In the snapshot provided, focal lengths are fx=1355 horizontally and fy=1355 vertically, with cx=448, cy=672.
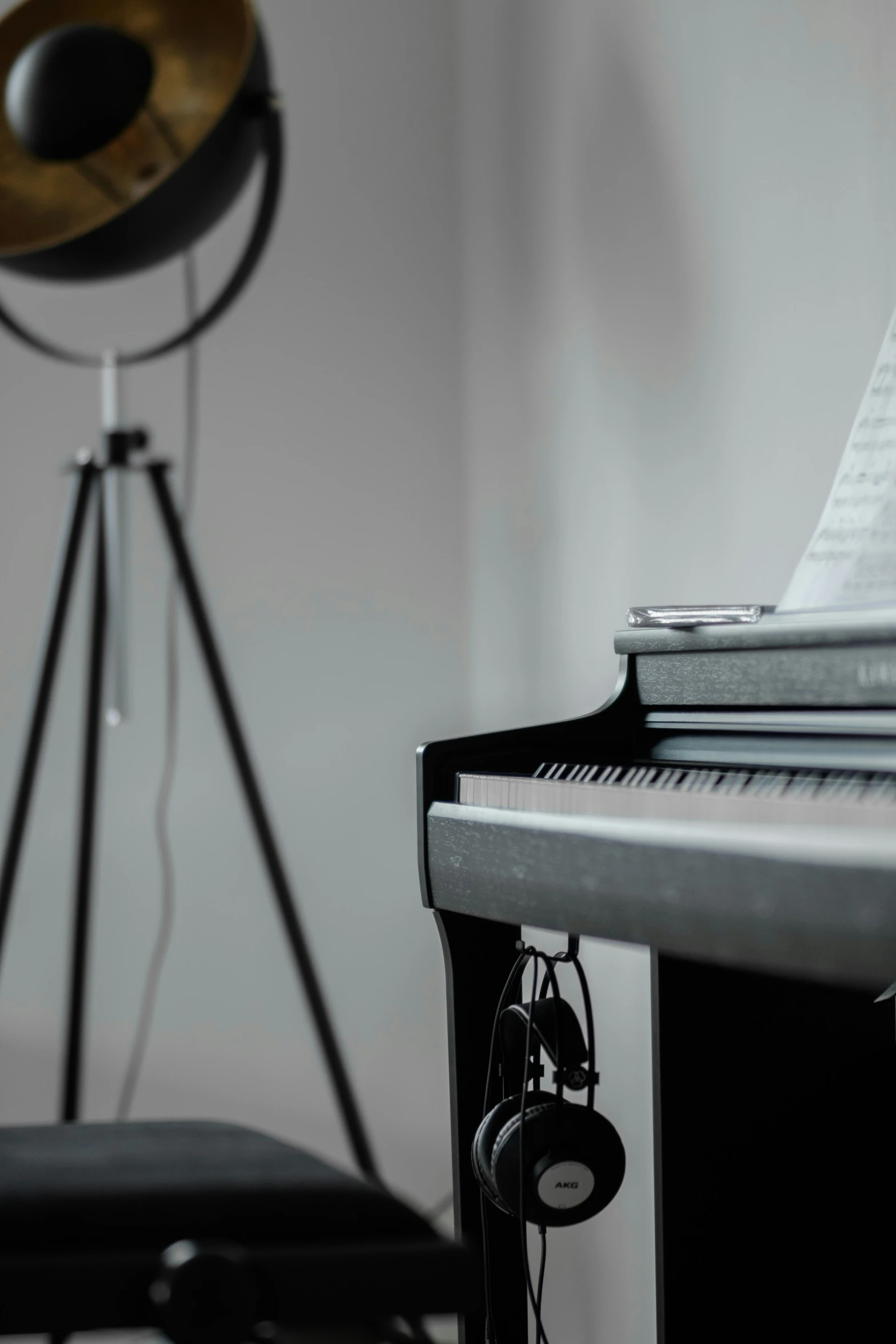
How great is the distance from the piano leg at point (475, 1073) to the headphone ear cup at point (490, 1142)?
2cm

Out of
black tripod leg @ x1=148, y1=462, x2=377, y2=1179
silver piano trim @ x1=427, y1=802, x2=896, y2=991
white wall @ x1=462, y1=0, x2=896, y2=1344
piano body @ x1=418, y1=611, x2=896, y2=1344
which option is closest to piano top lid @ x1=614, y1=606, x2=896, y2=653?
piano body @ x1=418, y1=611, x2=896, y2=1344

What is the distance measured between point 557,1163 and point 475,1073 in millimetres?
113

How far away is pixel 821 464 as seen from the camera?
1511mm

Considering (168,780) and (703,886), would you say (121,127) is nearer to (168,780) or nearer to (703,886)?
(168,780)

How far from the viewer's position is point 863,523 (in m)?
1.15

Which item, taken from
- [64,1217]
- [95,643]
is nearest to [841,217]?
[95,643]

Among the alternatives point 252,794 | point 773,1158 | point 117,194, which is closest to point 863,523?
point 773,1158

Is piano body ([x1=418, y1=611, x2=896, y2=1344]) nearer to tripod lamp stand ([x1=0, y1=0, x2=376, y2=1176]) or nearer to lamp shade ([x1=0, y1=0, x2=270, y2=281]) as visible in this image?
tripod lamp stand ([x1=0, y1=0, x2=376, y2=1176])

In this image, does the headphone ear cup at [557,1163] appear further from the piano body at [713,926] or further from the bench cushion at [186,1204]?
the bench cushion at [186,1204]

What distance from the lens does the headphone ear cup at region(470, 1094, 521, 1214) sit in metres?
1.27

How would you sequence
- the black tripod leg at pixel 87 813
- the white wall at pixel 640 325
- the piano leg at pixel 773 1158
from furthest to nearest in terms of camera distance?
the black tripod leg at pixel 87 813, the white wall at pixel 640 325, the piano leg at pixel 773 1158

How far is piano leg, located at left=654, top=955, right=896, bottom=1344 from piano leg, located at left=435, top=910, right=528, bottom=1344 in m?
0.16

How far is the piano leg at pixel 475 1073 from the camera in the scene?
1.29m

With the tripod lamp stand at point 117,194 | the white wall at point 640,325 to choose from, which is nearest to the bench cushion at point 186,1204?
the tripod lamp stand at point 117,194
